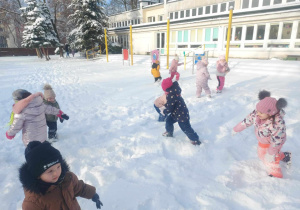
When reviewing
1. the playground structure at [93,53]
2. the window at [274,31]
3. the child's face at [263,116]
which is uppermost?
the window at [274,31]

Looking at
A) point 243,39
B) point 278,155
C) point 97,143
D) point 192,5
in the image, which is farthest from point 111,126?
point 192,5

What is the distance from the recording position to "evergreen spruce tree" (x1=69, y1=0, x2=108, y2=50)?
2211 centimetres

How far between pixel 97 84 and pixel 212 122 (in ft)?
20.4

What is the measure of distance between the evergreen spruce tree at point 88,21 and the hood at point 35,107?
21.7 meters

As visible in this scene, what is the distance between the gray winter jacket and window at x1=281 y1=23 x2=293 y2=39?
51.7ft

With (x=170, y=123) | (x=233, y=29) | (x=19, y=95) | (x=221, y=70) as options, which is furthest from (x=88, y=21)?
(x=170, y=123)

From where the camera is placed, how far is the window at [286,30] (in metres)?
12.7

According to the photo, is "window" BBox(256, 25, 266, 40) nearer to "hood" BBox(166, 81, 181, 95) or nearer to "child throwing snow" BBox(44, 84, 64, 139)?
"hood" BBox(166, 81, 181, 95)

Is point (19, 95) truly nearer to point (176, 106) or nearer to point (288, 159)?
point (176, 106)

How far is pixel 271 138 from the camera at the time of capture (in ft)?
8.35

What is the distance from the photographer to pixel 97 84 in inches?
354

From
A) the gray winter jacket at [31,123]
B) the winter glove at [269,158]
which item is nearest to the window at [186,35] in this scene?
the winter glove at [269,158]

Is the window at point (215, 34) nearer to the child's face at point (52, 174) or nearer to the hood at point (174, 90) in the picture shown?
the hood at point (174, 90)

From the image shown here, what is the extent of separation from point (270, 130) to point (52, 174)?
8.65ft
